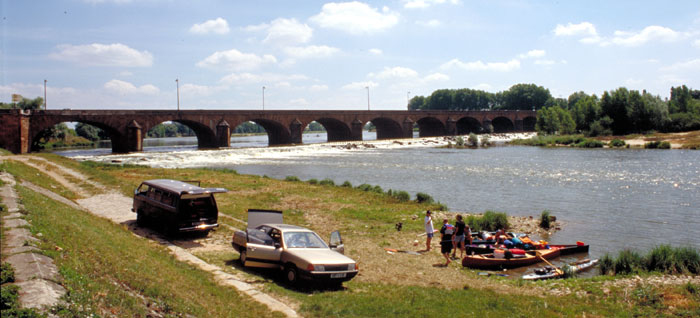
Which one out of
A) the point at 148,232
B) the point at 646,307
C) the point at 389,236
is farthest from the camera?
the point at 389,236

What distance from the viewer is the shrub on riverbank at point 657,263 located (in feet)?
49.5

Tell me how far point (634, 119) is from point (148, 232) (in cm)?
10587

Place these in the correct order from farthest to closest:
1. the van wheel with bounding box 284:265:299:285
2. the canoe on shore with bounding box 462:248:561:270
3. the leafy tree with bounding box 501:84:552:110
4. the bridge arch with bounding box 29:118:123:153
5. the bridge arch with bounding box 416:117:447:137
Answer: the leafy tree with bounding box 501:84:552:110 < the bridge arch with bounding box 416:117:447:137 < the bridge arch with bounding box 29:118:123:153 < the canoe on shore with bounding box 462:248:561:270 < the van wheel with bounding box 284:265:299:285

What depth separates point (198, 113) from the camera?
7681cm

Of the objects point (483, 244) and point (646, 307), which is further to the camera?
point (483, 244)

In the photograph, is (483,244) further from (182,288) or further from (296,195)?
(296,195)

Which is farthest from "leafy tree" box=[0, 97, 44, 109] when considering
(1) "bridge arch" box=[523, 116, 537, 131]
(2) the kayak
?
(1) "bridge arch" box=[523, 116, 537, 131]

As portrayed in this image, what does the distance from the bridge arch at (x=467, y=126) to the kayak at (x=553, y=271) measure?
5028 inches

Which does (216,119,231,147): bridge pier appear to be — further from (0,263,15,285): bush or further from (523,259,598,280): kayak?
(0,263,15,285): bush

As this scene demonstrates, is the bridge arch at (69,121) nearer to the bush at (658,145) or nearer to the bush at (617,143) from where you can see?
the bush at (617,143)

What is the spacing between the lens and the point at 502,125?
15250 cm

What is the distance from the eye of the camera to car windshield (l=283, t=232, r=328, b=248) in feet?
41.2

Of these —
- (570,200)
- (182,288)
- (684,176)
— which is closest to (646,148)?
(684,176)

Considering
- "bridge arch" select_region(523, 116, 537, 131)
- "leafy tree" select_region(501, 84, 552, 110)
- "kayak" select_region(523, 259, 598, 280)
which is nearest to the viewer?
"kayak" select_region(523, 259, 598, 280)
